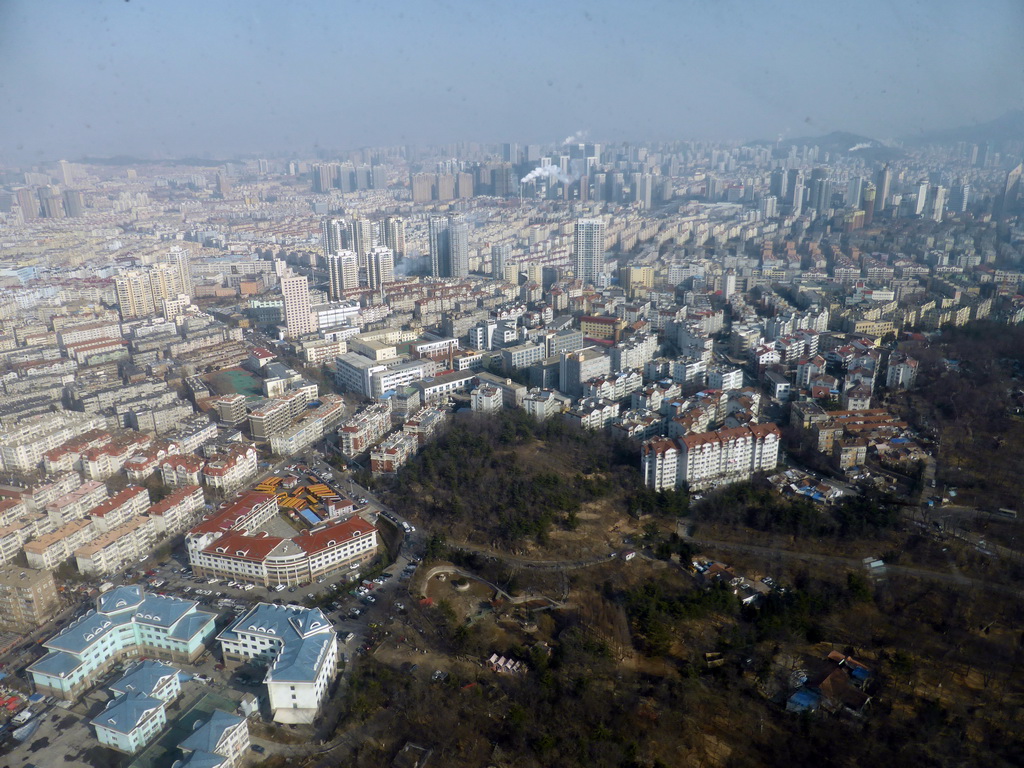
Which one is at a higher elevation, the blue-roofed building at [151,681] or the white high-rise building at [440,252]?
the white high-rise building at [440,252]

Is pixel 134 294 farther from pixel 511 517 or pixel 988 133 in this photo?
pixel 988 133

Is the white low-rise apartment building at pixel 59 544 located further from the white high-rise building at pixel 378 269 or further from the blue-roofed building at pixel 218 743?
the white high-rise building at pixel 378 269

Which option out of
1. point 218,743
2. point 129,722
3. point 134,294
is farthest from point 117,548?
point 134,294

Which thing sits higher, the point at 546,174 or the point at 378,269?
the point at 546,174

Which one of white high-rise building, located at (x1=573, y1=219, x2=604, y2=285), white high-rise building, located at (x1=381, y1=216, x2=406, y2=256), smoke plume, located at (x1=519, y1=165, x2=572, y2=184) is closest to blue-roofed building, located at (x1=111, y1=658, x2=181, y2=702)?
white high-rise building, located at (x1=573, y1=219, x2=604, y2=285)

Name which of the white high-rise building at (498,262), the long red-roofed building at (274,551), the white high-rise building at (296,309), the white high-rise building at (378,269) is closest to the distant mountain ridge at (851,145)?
the white high-rise building at (498,262)

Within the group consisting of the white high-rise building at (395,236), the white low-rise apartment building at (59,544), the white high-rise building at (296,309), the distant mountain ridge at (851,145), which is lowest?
the white low-rise apartment building at (59,544)

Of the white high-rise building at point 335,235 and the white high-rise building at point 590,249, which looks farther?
the white high-rise building at point 335,235
